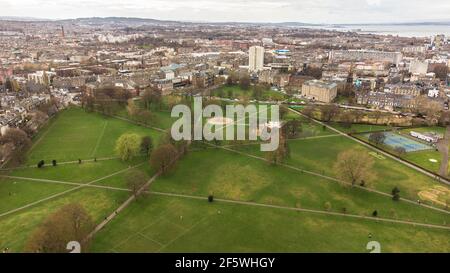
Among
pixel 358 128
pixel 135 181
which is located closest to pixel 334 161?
pixel 358 128

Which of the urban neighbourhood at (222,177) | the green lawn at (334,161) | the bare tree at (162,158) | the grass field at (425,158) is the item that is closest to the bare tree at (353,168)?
the urban neighbourhood at (222,177)

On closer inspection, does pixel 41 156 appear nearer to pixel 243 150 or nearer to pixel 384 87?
pixel 243 150

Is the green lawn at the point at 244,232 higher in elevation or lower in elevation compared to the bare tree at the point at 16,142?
lower

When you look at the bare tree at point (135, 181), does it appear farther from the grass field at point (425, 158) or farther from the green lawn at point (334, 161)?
the grass field at point (425, 158)

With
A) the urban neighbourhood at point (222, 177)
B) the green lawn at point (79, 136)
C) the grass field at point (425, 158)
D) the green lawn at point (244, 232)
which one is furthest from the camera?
the green lawn at point (79, 136)

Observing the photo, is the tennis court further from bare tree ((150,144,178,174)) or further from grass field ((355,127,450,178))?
bare tree ((150,144,178,174))

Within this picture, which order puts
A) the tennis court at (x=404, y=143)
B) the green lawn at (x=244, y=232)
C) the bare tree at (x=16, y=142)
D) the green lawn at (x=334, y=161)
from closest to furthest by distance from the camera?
the green lawn at (x=244, y=232), the green lawn at (x=334, y=161), the bare tree at (x=16, y=142), the tennis court at (x=404, y=143)

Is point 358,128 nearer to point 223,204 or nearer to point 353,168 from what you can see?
point 353,168

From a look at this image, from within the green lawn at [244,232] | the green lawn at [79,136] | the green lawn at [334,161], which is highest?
the green lawn at [79,136]
